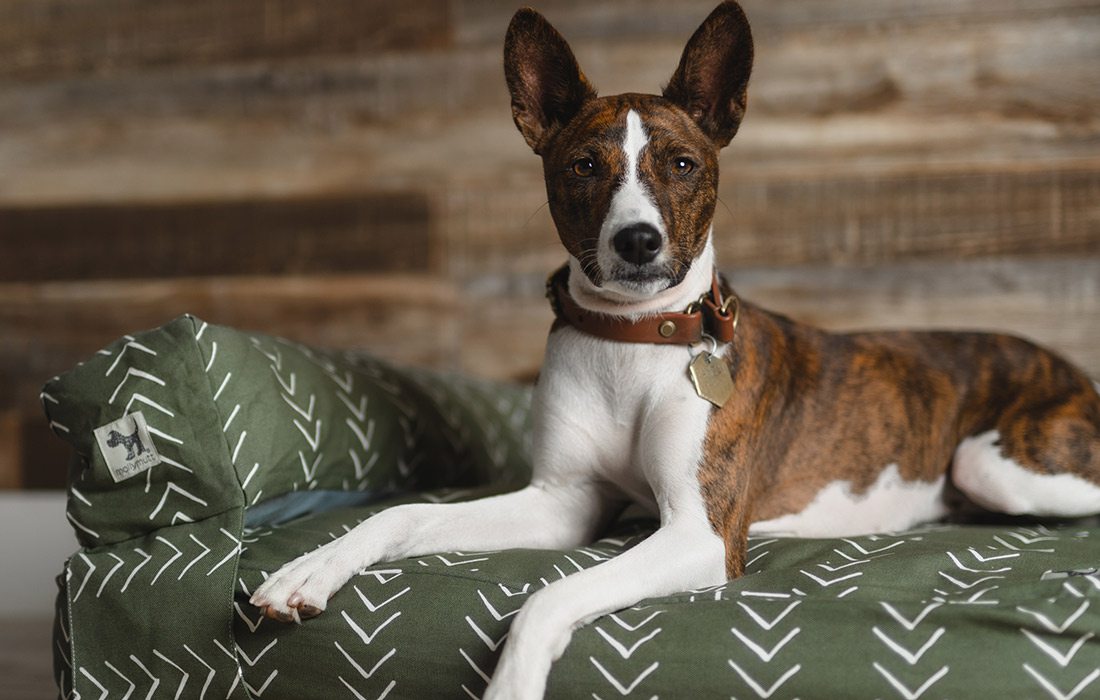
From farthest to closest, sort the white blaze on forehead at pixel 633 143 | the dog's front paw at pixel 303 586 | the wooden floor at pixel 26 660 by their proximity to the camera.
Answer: the wooden floor at pixel 26 660
the white blaze on forehead at pixel 633 143
the dog's front paw at pixel 303 586

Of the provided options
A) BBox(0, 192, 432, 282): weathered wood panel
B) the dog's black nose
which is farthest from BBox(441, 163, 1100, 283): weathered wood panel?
the dog's black nose

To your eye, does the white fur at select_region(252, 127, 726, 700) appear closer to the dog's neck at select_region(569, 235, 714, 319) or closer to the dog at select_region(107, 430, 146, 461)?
the dog's neck at select_region(569, 235, 714, 319)

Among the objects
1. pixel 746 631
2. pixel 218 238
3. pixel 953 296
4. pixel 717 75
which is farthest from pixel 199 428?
pixel 953 296

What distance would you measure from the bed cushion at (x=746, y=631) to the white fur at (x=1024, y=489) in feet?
1.28

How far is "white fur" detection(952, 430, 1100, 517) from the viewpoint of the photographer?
2.40 meters

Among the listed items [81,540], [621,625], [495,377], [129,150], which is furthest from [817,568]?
[129,150]

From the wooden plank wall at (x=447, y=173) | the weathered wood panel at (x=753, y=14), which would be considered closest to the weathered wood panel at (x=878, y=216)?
the wooden plank wall at (x=447, y=173)

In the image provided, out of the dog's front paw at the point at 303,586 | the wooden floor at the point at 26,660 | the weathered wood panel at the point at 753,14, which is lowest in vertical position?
the wooden floor at the point at 26,660

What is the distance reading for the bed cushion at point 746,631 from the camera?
1576mm

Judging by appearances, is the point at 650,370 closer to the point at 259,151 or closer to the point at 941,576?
the point at 941,576

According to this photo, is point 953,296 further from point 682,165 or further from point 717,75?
point 682,165

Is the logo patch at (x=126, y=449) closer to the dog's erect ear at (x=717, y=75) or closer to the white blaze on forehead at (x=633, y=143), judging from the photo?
the white blaze on forehead at (x=633, y=143)

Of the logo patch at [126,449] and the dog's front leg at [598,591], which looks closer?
the dog's front leg at [598,591]

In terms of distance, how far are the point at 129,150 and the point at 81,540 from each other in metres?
2.33
